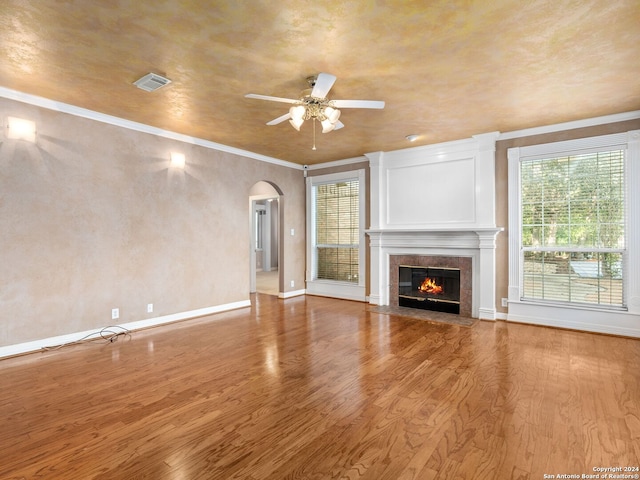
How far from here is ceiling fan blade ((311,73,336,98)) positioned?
8.70 ft

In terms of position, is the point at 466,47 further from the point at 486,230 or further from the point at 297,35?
the point at 486,230

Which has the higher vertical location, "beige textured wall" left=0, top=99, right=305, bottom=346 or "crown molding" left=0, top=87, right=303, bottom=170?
"crown molding" left=0, top=87, right=303, bottom=170

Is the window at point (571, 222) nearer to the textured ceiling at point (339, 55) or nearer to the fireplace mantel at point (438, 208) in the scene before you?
the fireplace mantel at point (438, 208)

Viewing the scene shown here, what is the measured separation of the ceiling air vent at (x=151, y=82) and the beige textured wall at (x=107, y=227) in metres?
1.24

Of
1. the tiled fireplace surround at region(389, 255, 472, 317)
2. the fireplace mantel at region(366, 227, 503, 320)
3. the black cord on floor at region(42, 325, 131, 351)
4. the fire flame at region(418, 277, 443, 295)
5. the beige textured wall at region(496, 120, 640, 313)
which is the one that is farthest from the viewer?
the fire flame at region(418, 277, 443, 295)

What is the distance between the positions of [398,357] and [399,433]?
1.31 m

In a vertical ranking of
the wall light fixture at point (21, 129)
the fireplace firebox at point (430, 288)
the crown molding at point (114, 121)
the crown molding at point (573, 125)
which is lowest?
the fireplace firebox at point (430, 288)

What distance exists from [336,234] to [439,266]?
2.14m

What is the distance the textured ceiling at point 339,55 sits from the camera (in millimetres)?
2176

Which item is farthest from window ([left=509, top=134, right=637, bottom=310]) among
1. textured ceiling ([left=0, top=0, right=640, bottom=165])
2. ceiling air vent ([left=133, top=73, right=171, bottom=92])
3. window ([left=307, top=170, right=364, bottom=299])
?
ceiling air vent ([left=133, top=73, right=171, bottom=92])

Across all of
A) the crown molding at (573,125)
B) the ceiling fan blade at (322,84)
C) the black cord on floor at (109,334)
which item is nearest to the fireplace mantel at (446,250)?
the crown molding at (573,125)

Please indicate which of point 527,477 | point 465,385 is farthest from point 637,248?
point 527,477

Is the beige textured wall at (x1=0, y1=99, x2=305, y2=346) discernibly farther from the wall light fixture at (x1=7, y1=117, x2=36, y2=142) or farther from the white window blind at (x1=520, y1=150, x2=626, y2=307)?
the white window blind at (x1=520, y1=150, x2=626, y2=307)

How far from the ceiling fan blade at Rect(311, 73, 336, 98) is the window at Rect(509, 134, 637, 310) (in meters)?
3.21
